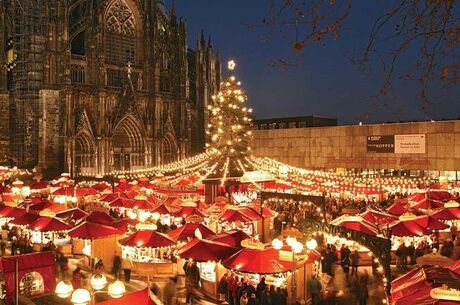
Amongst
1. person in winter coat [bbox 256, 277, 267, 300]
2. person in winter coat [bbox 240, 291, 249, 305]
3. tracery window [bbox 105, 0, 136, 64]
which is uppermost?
tracery window [bbox 105, 0, 136, 64]

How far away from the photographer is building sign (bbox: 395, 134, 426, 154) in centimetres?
4153

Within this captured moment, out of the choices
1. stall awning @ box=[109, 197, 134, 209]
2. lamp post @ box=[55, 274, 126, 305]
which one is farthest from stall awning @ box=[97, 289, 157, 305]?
stall awning @ box=[109, 197, 134, 209]

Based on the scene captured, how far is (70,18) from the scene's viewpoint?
52.9 meters

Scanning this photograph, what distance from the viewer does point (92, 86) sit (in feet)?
165

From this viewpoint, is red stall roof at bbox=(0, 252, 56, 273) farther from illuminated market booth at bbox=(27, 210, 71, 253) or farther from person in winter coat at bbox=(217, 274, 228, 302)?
illuminated market booth at bbox=(27, 210, 71, 253)

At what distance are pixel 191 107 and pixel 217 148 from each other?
29.3 metres

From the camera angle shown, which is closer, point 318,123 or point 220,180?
point 220,180

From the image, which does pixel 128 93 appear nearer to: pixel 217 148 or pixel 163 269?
pixel 217 148

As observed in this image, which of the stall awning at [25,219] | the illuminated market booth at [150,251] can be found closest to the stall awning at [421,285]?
the illuminated market booth at [150,251]

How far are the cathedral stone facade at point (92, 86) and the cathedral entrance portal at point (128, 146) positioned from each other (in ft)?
0.36

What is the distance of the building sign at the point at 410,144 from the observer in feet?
136

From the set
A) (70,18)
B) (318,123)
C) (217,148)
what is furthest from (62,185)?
(318,123)

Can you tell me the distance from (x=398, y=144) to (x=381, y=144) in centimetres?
170

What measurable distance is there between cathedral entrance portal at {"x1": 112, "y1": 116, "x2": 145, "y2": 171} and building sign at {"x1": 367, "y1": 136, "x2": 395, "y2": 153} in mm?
24398
